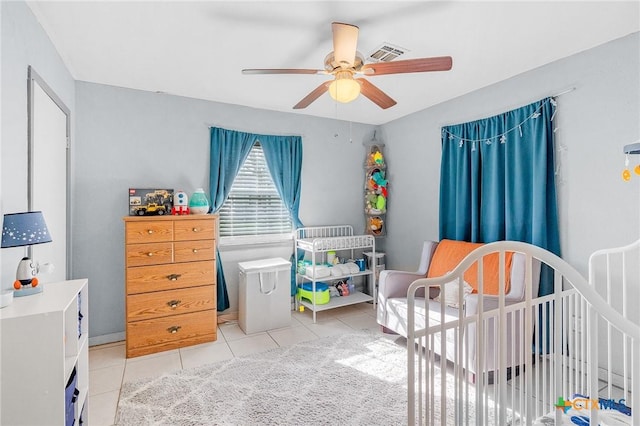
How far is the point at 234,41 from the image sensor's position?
222cm

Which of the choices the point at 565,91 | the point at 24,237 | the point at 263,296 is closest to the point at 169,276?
the point at 263,296

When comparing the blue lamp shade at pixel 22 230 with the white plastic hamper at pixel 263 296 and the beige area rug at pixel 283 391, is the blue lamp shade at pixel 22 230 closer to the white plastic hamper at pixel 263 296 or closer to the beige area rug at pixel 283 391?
the beige area rug at pixel 283 391

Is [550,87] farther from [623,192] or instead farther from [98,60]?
[98,60]

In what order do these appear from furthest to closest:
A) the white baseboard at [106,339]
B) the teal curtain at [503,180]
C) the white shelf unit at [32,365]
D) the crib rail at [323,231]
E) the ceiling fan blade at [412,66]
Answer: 1. the crib rail at [323,231]
2. the white baseboard at [106,339]
3. the teal curtain at [503,180]
4. the ceiling fan blade at [412,66]
5. the white shelf unit at [32,365]

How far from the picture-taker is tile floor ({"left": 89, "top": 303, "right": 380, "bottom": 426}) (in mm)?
2204

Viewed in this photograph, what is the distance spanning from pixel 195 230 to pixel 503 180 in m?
2.95

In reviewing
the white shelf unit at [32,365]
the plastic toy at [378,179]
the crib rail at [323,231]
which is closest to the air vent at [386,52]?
the plastic toy at [378,179]

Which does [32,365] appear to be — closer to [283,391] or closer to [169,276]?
[283,391]

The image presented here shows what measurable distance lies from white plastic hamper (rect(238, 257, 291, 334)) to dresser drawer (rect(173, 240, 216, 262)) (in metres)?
0.42

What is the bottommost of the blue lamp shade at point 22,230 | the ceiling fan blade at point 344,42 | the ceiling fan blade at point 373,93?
the blue lamp shade at point 22,230

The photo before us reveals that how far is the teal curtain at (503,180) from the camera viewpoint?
8.61ft

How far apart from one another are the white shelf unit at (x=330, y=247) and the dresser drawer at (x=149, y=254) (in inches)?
57.1

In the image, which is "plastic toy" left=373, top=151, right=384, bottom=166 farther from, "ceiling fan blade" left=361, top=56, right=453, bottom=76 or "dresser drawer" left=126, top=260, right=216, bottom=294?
"dresser drawer" left=126, top=260, right=216, bottom=294

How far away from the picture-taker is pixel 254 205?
3.78 m
